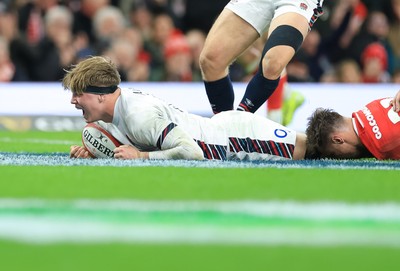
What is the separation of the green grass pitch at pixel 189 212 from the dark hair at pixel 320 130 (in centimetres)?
57

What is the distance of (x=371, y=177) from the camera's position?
448cm

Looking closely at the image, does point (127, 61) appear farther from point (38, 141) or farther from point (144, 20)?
point (38, 141)

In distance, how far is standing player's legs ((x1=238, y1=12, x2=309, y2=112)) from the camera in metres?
5.69

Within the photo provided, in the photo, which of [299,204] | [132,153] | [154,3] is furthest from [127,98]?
[154,3]

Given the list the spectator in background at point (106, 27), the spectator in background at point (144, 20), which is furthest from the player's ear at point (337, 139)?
the spectator in background at point (144, 20)

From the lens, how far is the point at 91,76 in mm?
5215

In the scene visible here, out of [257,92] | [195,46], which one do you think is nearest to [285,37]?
[257,92]

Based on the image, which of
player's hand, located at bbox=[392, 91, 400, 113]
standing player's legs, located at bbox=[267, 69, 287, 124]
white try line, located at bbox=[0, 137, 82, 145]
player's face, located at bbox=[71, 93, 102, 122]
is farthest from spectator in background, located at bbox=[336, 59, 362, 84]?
player's face, located at bbox=[71, 93, 102, 122]

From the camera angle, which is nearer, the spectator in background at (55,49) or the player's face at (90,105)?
the player's face at (90,105)

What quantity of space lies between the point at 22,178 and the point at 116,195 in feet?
2.53

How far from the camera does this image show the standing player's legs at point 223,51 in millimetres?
6098

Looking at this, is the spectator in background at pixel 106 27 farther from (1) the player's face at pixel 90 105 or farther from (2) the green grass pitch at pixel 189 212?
(1) the player's face at pixel 90 105

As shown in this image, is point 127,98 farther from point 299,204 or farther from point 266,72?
point 299,204

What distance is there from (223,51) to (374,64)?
20.9 ft
